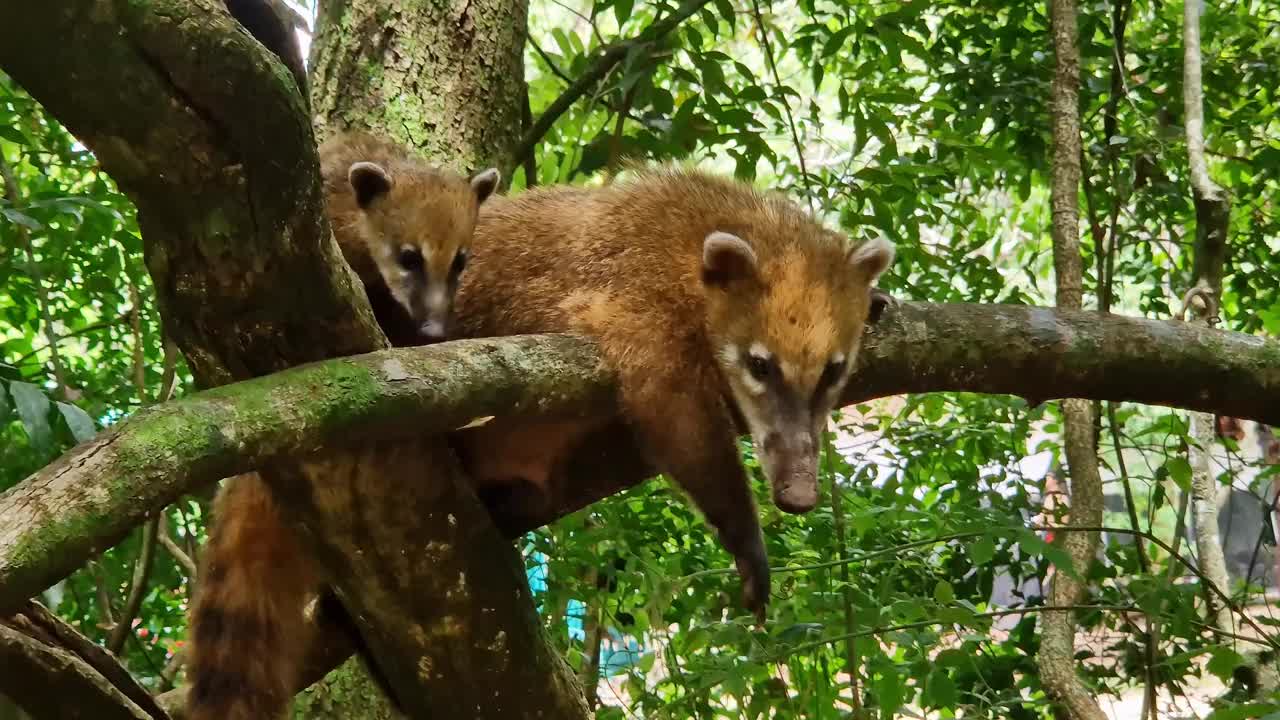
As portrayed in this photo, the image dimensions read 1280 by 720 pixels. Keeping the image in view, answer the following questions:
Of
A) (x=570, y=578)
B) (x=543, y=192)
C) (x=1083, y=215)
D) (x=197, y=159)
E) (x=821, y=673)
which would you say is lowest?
(x=821, y=673)

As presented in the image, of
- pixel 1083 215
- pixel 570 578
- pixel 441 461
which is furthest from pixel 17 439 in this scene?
pixel 1083 215

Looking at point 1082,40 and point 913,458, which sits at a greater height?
point 1082,40

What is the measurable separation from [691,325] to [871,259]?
593 mm

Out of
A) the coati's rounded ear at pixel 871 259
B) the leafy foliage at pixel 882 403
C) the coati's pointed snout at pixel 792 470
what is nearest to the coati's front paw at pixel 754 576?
the coati's pointed snout at pixel 792 470

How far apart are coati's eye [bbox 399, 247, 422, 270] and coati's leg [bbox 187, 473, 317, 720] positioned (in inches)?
47.2

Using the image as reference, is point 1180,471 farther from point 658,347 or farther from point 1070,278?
point 658,347

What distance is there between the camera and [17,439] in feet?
13.1

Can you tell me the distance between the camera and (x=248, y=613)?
2.39m

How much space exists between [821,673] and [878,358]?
1.67 meters

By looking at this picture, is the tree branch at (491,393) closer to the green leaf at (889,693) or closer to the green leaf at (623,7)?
the green leaf at (889,693)

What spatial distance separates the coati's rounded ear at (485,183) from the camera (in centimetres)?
335

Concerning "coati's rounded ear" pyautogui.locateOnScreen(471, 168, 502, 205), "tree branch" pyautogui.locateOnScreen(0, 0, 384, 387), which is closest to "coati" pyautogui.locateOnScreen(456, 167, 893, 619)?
"coati's rounded ear" pyautogui.locateOnScreen(471, 168, 502, 205)

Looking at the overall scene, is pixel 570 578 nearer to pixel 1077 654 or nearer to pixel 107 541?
pixel 1077 654

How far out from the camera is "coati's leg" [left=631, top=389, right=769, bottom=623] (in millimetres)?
2555
